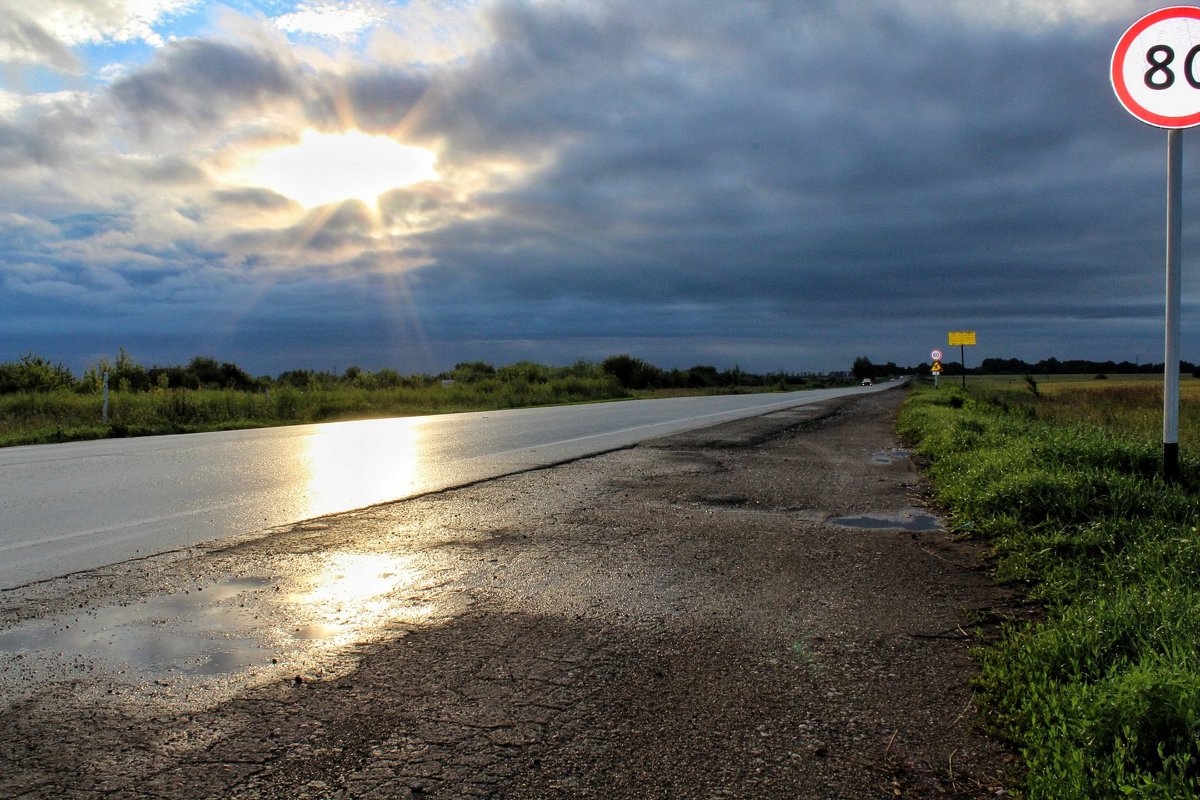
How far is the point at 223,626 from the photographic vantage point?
4.42 meters

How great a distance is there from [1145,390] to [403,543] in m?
30.1

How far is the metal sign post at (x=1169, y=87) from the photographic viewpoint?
653 cm

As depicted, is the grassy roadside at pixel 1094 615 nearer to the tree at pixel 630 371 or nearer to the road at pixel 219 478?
the road at pixel 219 478

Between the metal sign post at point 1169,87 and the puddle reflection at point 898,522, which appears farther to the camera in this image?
the puddle reflection at point 898,522

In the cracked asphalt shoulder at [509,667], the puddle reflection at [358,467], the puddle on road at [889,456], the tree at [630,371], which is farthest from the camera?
the tree at [630,371]

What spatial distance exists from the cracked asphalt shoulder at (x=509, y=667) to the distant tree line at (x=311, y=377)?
73.5 ft

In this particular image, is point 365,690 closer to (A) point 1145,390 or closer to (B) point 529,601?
(B) point 529,601

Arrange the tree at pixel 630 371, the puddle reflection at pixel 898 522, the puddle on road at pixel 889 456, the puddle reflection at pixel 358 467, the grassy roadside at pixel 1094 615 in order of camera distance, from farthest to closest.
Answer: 1. the tree at pixel 630 371
2. the puddle on road at pixel 889 456
3. the puddle reflection at pixel 358 467
4. the puddle reflection at pixel 898 522
5. the grassy roadside at pixel 1094 615

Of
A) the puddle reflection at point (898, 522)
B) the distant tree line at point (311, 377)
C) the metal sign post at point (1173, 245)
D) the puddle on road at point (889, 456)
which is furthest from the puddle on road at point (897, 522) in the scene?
the distant tree line at point (311, 377)

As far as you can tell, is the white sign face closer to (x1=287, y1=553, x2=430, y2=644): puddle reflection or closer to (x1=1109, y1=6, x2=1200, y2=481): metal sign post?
(x1=1109, y1=6, x2=1200, y2=481): metal sign post

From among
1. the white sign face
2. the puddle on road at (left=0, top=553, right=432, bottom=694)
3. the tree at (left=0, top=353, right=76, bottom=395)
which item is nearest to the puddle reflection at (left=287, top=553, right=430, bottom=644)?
the puddle on road at (left=0, top=553, right=432, bottom=694)

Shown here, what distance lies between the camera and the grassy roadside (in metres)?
2.75

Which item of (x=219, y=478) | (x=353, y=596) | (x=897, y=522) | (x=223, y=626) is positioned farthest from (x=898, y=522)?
(x=219, y=478)

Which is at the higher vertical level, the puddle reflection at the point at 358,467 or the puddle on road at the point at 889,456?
the puddle reflection at the point at 358,467
